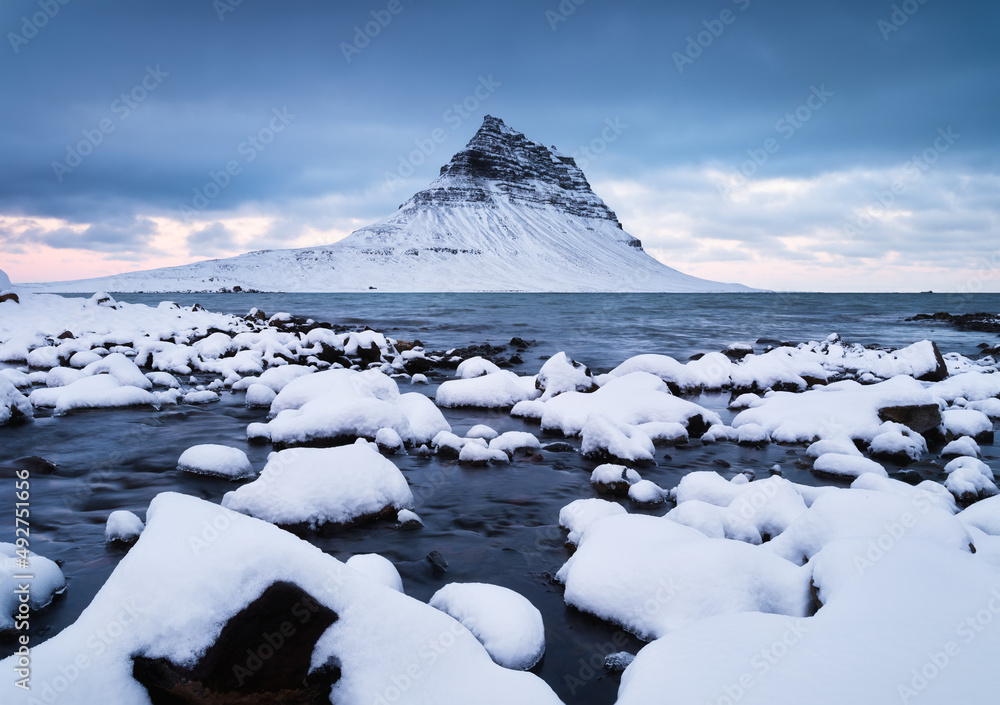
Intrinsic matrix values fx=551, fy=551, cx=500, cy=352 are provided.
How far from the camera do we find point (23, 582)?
11.1ft

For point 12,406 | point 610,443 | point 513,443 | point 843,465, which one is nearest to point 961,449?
point 843,465

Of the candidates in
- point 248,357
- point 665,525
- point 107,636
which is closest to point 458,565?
point 665,525

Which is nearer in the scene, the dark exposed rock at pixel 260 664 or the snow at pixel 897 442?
the dark exposed rock at pixel 260 664

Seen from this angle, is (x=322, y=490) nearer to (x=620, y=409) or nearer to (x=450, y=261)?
(x=620, y=409)

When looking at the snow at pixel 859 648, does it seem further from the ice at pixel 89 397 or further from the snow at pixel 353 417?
the ice at pixel 89 397

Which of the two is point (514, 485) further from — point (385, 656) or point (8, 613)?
point (8, 613)

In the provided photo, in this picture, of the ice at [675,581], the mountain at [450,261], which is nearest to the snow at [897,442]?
the ice at [675,581]

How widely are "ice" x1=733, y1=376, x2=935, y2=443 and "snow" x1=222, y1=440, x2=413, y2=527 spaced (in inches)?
226

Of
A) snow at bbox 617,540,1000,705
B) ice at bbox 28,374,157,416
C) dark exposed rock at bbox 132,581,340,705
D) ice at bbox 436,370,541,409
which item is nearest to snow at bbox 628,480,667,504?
snow at bbox 617,540,1000,705

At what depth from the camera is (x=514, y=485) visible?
19.6 ft

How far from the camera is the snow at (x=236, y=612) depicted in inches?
91.8

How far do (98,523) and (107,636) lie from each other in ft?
9.87

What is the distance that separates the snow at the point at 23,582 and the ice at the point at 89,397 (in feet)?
19.9

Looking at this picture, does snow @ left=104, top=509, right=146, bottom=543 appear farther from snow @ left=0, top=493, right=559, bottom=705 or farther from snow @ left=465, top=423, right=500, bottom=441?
snow @ left=465, top=423, right=500, bottom=441
